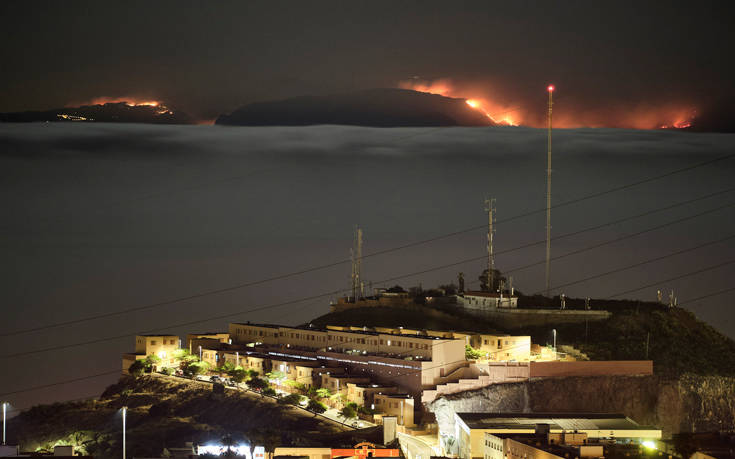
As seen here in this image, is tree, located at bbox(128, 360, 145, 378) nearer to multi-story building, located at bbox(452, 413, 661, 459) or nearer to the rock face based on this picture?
the rock face

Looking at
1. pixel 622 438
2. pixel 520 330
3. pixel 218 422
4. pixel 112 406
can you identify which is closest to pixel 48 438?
pixel 112 406

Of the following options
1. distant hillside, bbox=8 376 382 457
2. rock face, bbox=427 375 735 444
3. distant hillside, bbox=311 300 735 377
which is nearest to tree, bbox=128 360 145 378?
distant hillside, bbox=8 376 382 457

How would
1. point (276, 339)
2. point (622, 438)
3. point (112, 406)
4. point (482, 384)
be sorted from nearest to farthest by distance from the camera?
point (622, 438), point (482, 384), point (112, 406), point (276, 339)

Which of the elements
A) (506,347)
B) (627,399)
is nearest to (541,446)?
(627,399)

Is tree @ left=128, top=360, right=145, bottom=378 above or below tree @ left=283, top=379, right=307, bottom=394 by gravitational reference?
above

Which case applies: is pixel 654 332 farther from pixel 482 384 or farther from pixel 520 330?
pixel 482 384

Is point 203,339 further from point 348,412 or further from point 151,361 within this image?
point 348,412
